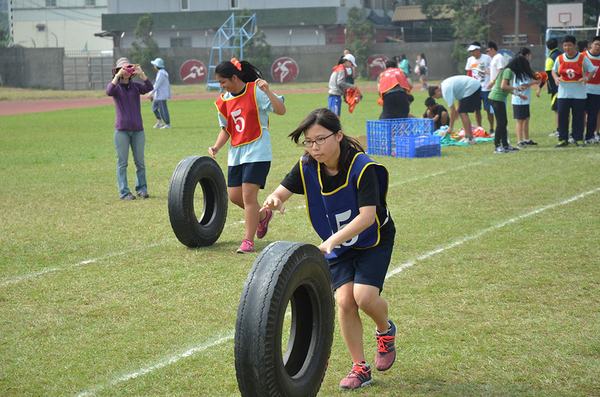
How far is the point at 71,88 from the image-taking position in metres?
46.5

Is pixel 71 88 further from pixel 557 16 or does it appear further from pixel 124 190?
pixel 124 190

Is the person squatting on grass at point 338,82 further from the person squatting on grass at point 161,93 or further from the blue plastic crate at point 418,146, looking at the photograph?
the person squatting on grass at point 161,93

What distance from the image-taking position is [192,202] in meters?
7.17

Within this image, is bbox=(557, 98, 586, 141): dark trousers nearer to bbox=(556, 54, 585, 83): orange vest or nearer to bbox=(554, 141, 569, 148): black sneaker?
bbox=(554, 141, 569, 148): black sneaker

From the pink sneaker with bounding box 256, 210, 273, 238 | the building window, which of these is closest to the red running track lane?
the building window

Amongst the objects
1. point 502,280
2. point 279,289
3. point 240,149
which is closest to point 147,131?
point 240,149

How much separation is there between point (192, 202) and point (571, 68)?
9751 mm

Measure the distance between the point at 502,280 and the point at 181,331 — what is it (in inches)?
111

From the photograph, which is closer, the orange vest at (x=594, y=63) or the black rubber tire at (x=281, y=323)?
the black rubber tire at (x=281, y=323)

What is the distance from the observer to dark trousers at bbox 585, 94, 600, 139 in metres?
14.2

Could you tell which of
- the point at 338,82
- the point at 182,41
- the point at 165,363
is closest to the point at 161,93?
the point at 338,82

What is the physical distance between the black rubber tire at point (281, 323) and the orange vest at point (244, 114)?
3.38 m

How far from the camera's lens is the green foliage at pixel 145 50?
46688 millimetres

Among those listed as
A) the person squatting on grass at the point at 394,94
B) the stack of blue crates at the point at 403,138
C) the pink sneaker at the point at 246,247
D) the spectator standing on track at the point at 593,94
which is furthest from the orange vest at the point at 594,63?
the pink sneaker at the point at 246,247
